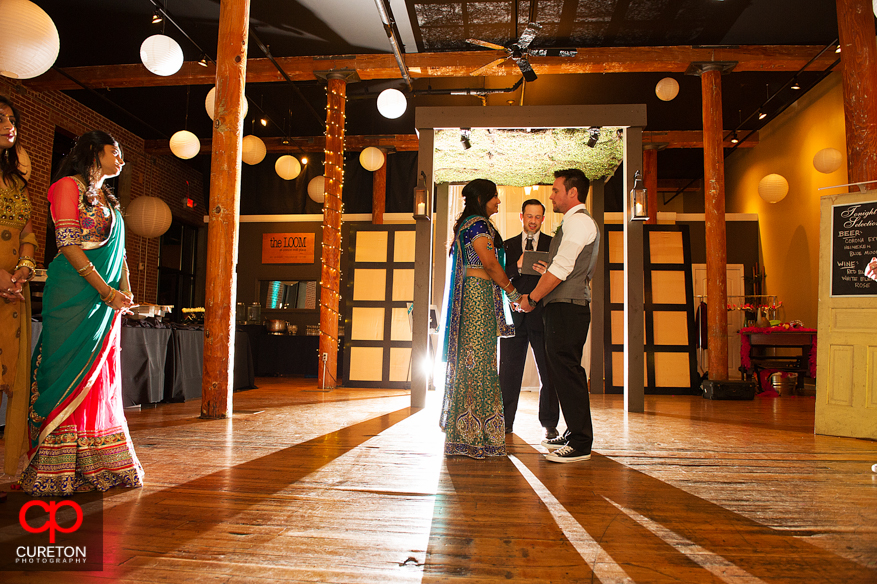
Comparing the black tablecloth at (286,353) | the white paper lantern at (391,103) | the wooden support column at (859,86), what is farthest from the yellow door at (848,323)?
the black tablecloth at (286,353)

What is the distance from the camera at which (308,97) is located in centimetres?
962

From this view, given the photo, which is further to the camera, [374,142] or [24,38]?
[374,142]

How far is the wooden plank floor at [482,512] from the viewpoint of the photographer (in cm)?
151

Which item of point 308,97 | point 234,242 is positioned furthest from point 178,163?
point 234,242

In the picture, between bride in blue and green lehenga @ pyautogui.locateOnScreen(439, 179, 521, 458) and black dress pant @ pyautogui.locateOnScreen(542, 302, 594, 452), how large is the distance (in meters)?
0.26

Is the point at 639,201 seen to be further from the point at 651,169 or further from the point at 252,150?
the point at 651,169

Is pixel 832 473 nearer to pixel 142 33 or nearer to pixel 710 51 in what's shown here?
pixel 710 51

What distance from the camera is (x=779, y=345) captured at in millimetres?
7758

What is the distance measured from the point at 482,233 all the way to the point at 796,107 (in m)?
9.57

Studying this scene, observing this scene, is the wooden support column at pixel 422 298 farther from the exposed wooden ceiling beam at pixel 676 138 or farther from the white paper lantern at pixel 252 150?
the exposed wooden ceiling beam at pixel 676 138

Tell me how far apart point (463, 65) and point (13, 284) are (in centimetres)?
699

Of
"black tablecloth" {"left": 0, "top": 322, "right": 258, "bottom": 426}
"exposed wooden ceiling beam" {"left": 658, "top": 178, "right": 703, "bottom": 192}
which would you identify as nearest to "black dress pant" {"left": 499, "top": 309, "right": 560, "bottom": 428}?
"black tablecloth" {"left": 0, "top": 322, "right": 258, "bottom": 426}

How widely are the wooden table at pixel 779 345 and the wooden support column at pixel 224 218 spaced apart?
7.39 metres

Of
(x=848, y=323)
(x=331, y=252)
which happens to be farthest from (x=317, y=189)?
(x=848, y=323)
